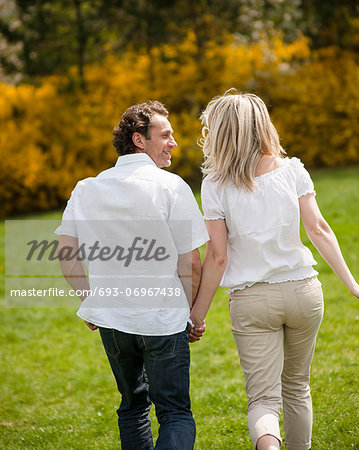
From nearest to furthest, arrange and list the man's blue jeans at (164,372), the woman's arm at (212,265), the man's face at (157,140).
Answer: the man's blue jeans at (164,372) → the woman's arm at (212,265) → the man's face at (157,140)

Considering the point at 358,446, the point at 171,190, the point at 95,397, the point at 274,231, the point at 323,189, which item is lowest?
the point at 323,189

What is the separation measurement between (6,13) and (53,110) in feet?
12.3

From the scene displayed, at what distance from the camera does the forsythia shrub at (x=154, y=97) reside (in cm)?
1395

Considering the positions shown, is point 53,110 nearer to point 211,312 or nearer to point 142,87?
point 142,87

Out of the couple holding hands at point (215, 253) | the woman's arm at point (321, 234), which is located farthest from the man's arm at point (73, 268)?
the woman's arm at point (321, 234)

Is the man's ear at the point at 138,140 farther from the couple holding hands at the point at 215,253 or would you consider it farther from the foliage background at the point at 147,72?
the foliage background at the point at 147,72

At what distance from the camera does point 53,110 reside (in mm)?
14383

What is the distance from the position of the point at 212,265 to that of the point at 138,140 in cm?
66

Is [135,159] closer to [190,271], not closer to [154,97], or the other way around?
[190,271]

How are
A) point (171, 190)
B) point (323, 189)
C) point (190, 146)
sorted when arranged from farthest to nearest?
point (190, 146), point (323, 189), point (171, 190)

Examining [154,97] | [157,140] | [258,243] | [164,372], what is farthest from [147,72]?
[164,372]

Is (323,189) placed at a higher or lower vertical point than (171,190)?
lower

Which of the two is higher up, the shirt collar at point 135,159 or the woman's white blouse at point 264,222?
the shirt collar at point 135,159

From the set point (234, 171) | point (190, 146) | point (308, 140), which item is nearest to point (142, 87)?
point (190, 146)
